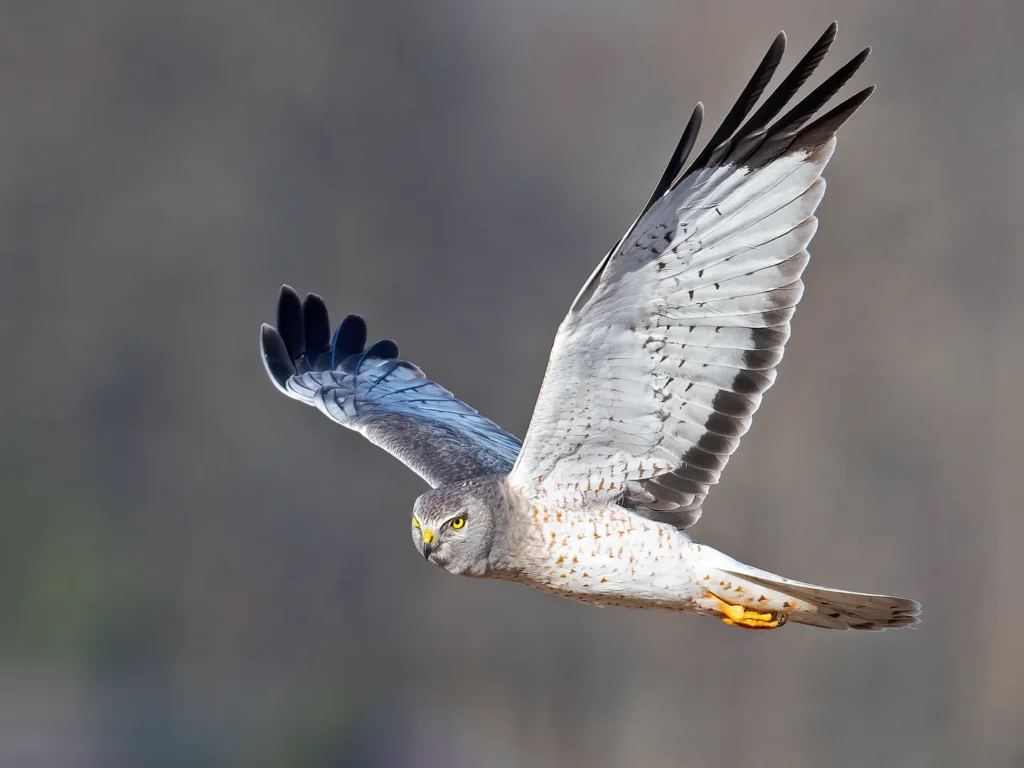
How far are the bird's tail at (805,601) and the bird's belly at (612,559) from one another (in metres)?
0.08

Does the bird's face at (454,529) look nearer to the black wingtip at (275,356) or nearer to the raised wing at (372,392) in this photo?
the raised wing at (372,392)

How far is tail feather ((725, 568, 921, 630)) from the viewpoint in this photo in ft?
8.50

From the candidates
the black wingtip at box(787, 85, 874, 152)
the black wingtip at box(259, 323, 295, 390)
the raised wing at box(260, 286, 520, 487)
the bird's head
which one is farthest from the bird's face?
the black wingtip at box(259, 323, 295, 390)

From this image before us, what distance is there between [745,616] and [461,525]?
726 mm

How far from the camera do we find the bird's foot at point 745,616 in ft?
8.93

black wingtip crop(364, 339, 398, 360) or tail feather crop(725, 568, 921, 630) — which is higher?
black wingtip crop(364, 339, 398, 360)

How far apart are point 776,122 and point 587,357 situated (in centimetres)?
61

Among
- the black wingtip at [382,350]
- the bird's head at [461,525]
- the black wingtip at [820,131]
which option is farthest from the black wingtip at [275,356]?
the black wingtip at [820,131]

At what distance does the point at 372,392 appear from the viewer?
3814 mm

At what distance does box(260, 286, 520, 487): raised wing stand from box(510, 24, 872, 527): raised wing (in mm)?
561

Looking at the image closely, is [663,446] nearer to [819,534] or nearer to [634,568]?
[634,568]

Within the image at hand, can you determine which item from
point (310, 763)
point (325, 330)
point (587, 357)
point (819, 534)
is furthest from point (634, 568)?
point (310, 763)

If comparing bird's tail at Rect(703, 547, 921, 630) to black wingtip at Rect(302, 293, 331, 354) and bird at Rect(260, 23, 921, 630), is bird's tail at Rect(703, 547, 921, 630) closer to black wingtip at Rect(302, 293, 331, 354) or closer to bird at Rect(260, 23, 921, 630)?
bird at Rect(260, 23, 921, 630)

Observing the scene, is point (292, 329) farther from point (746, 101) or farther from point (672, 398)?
point (746, 101)
